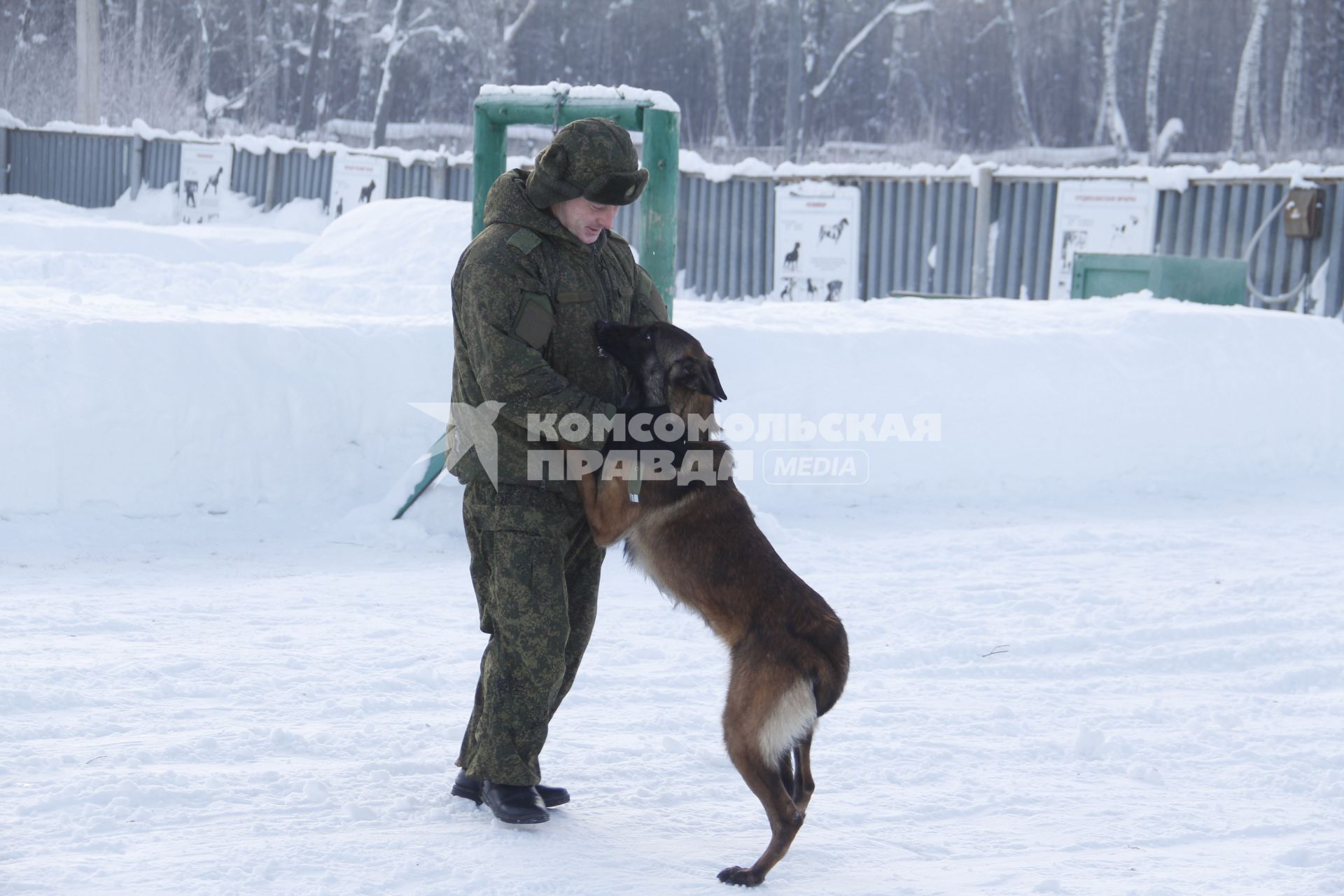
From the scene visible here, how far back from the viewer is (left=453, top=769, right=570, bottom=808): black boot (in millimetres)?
3412

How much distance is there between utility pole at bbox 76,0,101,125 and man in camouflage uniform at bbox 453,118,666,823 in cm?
2505

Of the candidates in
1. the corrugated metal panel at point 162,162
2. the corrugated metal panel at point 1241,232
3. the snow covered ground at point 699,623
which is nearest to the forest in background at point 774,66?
the corrugated metal panel at point 162,162

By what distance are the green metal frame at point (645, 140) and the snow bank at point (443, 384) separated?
151 cm

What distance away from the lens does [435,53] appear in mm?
38438

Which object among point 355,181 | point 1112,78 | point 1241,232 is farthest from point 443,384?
point 1112,78

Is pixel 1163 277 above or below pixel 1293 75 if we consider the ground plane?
below

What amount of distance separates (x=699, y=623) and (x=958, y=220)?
11.1 metres

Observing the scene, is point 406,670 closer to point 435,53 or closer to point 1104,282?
point 1104,282

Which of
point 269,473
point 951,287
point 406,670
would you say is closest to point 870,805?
point 406,670

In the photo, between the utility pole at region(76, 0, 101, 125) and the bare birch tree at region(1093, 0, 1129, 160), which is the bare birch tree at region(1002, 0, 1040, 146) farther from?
the utility pole at region(76, 0, 101, 125)

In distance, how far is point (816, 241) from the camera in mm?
16469

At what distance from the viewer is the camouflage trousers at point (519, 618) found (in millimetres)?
3238

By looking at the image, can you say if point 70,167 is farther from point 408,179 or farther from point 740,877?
point 740,877

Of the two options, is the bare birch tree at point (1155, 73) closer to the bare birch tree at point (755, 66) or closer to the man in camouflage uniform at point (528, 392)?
the bare birch tree at point (755, 66)
